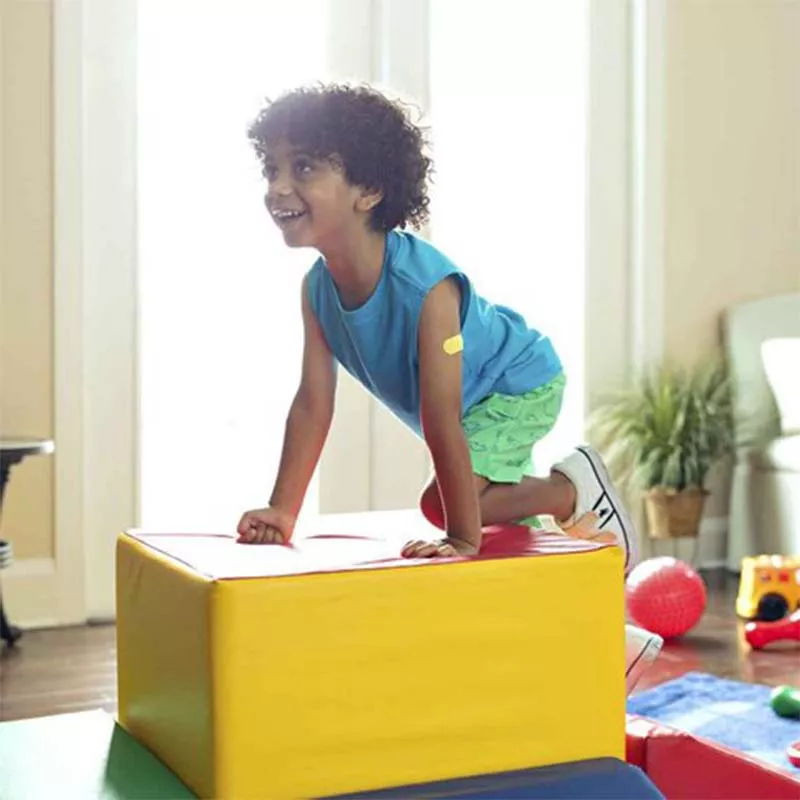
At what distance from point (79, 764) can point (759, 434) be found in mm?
3269

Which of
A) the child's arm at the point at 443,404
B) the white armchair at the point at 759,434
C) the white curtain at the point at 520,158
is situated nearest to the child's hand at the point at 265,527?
the child's arm at the point at 443,404

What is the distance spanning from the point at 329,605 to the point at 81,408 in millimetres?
2383

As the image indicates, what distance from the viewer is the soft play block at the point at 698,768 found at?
202 cm

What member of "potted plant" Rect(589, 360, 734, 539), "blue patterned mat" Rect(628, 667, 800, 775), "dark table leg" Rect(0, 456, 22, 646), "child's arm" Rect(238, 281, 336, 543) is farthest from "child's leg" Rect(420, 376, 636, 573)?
"potted plant" Rect(589, 360, 734, 539)

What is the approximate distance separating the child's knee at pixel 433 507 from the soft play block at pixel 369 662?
11.0 inches

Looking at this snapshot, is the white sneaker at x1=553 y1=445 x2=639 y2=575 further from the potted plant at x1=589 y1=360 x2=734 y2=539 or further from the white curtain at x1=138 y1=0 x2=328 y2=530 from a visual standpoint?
the potted plant at x1=589 y1=360 x2=734 y2=539

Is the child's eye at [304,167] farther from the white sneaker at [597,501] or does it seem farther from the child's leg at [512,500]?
the white sneaker at [597,501]

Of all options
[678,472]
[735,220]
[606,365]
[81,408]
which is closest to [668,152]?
[735,220]

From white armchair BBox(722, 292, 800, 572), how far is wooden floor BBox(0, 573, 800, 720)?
0.74 m

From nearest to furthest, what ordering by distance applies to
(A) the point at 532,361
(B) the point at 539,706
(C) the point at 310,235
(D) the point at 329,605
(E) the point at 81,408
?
(D) the point at 329,605 < (B) the point at 539,706 < (C) the point at 310,235 < (A) the point at 532,361 < (E) the point at 81,408

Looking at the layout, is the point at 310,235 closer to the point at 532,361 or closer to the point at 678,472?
the point at 532,361

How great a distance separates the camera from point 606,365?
15.3ft

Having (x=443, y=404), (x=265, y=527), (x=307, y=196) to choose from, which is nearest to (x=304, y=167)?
(x=307, y=196)

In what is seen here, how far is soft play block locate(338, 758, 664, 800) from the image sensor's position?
1.55m
